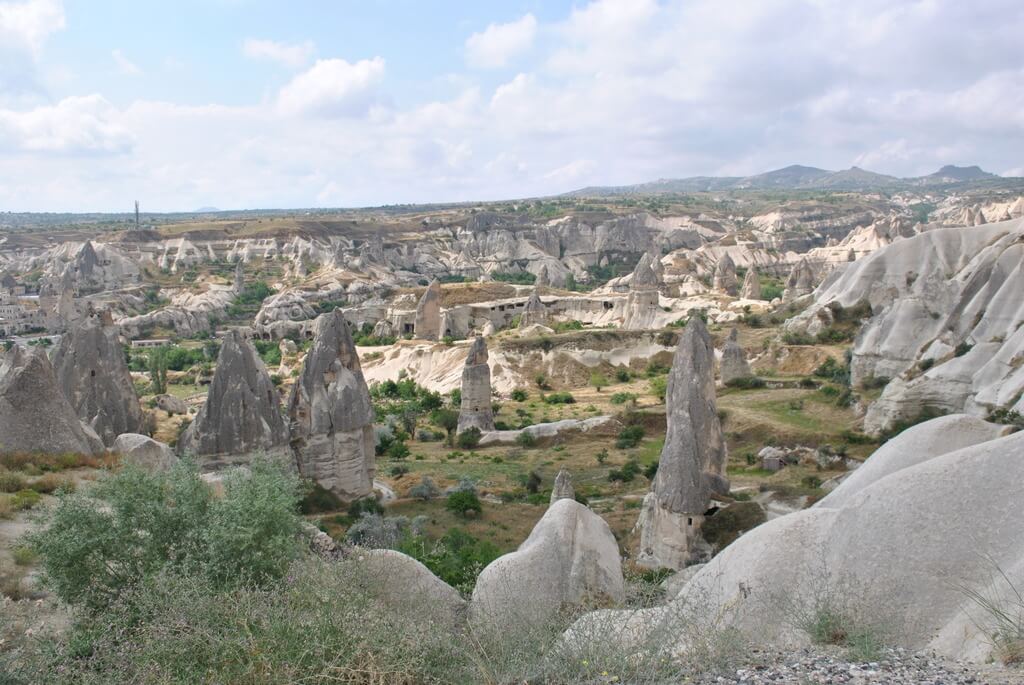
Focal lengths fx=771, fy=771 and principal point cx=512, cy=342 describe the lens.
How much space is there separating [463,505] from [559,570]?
24.5 ft

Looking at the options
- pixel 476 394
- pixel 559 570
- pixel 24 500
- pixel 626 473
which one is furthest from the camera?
pixel 476 394

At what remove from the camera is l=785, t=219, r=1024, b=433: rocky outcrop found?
19.1 meters

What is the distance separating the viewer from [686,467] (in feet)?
39.0

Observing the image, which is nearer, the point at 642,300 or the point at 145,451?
the point at 145,451

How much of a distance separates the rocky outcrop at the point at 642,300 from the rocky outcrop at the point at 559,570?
36.1m

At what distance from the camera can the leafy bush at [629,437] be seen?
23.1 metres

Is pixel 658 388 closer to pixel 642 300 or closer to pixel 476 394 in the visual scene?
pixel 476 394

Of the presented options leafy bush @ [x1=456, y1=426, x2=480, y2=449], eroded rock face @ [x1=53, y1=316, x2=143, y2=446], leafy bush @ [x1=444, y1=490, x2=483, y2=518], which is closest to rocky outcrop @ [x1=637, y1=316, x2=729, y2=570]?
leafy bush @ [x1=444, y1=490, x2=483, y2=518]

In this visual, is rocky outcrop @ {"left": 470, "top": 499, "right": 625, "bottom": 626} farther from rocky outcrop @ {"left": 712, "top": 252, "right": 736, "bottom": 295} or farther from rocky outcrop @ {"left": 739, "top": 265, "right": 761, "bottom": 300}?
rocky outcrop @ {"left": 712, "top": 252, "right": 736, "bottom": 295}

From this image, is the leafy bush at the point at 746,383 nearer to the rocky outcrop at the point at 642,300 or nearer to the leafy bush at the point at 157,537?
the rocky outcrop at the point at 642,300

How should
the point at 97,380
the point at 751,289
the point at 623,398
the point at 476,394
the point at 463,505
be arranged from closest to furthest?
the point at 463,505 < the point at 97,380 < the point at 476,394 < the point at 623,398 < the point at 751,289

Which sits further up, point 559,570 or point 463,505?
point 559,570

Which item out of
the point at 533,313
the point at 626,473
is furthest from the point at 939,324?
the point at 533,313

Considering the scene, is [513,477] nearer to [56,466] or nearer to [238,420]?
[238,420]
